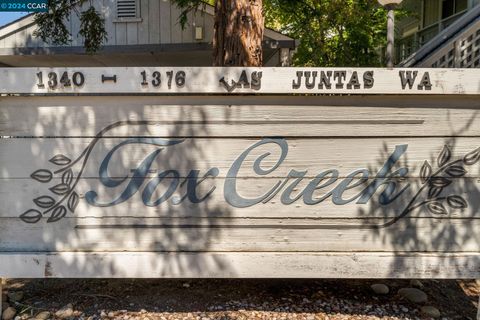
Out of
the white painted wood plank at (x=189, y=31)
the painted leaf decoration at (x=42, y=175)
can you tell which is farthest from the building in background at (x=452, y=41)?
the painted leaf decoration at (x=42, y=175)

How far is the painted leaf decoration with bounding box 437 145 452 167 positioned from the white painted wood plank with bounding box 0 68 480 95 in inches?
14.2

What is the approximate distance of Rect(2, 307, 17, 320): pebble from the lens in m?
2.82

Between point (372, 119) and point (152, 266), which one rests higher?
point (372, 119)

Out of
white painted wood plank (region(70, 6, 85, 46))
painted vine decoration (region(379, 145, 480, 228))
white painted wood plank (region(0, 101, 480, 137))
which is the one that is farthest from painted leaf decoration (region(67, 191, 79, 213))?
white painted wood plank (region(70, 6, 85, 46))

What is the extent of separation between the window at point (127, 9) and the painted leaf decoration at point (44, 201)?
7.53 metres

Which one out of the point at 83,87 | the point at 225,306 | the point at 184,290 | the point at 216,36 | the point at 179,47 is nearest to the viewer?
the point at 83,87

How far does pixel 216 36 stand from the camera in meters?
3.78

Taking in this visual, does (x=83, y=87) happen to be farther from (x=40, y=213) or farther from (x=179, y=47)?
(x=179, y=47)

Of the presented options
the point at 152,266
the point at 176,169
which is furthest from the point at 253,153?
the point at 152,266

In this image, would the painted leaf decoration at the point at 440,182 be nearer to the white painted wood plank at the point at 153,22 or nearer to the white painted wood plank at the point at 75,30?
the white painted wood plank at the point at 153,22

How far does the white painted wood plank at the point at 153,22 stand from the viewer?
9.15 metres

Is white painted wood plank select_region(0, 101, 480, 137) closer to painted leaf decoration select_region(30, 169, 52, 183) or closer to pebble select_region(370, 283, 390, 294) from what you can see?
painted leaf decoration select_region(30, 169, 52, 183)

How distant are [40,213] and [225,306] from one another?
1405 mm

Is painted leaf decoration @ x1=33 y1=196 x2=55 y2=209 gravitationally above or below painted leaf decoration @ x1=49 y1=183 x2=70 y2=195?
below
